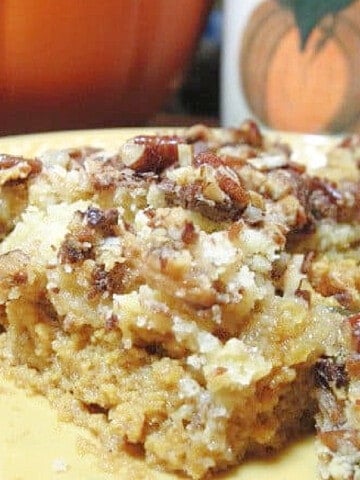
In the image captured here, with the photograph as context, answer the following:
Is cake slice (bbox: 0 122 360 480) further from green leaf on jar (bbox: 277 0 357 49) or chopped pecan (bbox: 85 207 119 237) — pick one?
green leaf on jar (bbox: 277 0 357 49)

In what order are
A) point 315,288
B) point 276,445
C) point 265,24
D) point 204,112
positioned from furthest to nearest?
point 204,112, point 265,24, point 315,288, point 276,445

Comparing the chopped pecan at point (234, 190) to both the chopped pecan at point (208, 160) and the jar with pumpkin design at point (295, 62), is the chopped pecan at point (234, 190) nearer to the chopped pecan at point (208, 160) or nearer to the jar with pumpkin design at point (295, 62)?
the chopped pecan at point (208, 160)

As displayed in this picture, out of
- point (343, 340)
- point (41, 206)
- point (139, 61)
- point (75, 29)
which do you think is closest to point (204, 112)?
point (139, 61)

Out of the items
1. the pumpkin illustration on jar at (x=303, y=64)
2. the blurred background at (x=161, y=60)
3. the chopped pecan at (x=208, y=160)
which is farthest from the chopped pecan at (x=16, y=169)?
the pumpkin illustration on jar at (x=303, y=64)

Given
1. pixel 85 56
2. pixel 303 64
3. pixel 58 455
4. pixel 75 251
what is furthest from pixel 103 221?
pixel 303 64

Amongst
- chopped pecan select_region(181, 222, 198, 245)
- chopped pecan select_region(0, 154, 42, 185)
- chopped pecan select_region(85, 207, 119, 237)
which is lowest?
chopped pecan select_region(0, 154, 42, 185)

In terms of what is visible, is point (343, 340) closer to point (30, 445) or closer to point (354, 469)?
point (354, 469)

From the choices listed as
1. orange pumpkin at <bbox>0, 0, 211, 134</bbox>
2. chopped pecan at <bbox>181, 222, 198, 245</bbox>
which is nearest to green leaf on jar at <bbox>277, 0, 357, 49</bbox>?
orange pumpkin at <bbox>0, 0, 211, 134</bbox>
